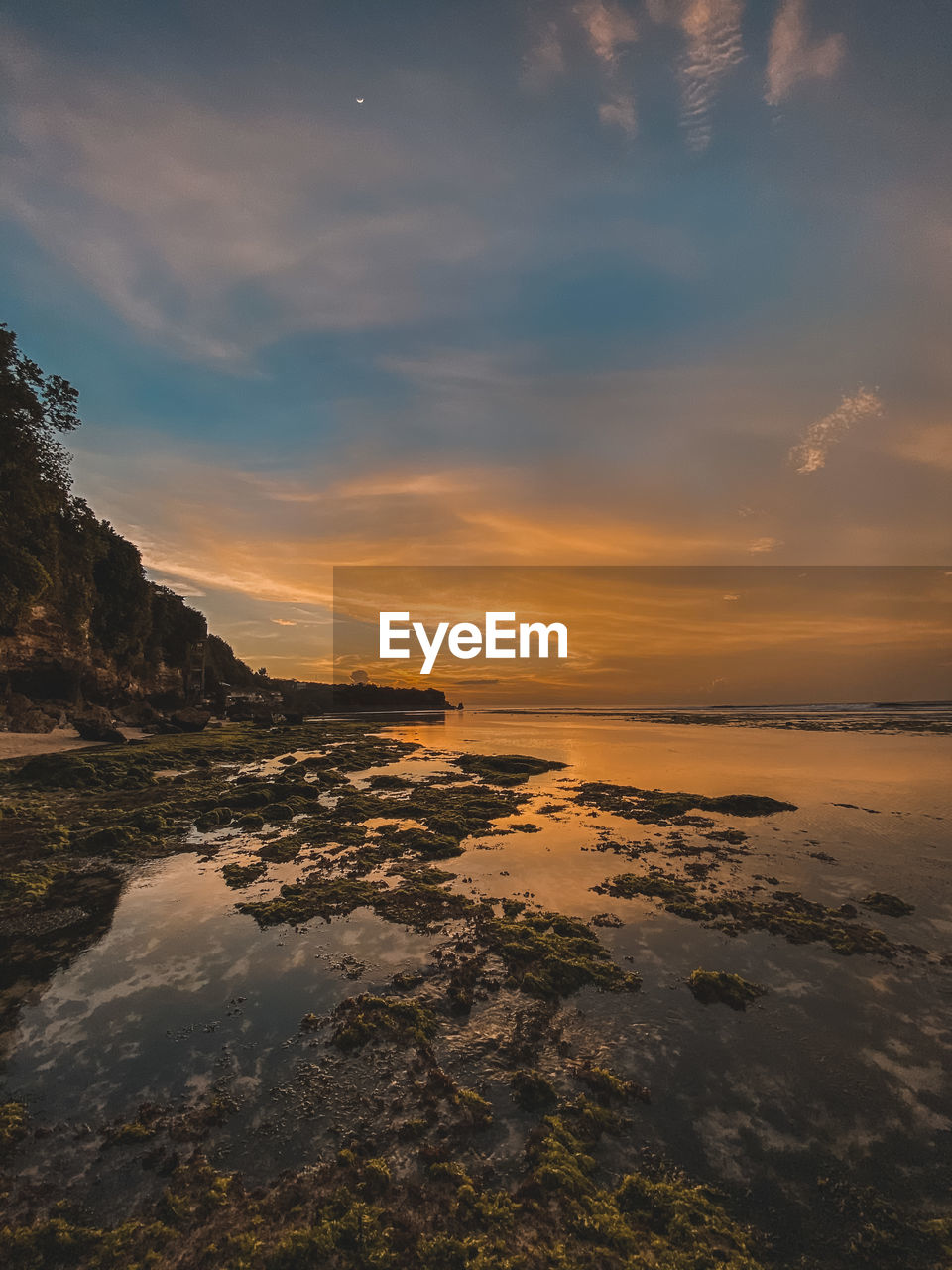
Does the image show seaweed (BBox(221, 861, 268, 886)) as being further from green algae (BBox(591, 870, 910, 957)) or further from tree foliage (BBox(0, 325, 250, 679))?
tree foliage (BBox(0, 325, 250, 679))

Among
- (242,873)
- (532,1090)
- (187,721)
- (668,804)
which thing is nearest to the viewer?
(532,1090)

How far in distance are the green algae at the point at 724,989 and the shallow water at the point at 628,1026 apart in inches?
7.6

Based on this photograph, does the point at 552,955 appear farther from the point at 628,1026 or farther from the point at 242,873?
the point at 242,873

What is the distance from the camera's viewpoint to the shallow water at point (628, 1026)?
551 centimetres

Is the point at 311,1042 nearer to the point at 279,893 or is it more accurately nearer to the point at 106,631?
the point at 279,893

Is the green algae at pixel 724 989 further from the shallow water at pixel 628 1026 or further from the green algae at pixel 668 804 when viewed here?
the green algae at pixel 668 804

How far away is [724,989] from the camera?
842 cm

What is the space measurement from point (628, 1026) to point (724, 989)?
2.08 metres

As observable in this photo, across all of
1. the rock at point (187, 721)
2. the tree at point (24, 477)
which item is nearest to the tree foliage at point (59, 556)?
the tree at point (24, 477)

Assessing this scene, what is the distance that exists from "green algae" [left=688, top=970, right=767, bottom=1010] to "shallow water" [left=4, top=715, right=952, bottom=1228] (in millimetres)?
194

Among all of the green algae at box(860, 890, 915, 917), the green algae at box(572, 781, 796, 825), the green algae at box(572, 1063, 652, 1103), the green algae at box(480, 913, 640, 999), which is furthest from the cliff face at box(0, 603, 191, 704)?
the green algae at box(860, 890, 915, 917)

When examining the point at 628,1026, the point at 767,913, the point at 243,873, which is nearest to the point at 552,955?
the point at 628,1026

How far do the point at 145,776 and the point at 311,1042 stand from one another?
23.9 meters

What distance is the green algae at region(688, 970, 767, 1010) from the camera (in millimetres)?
8188
